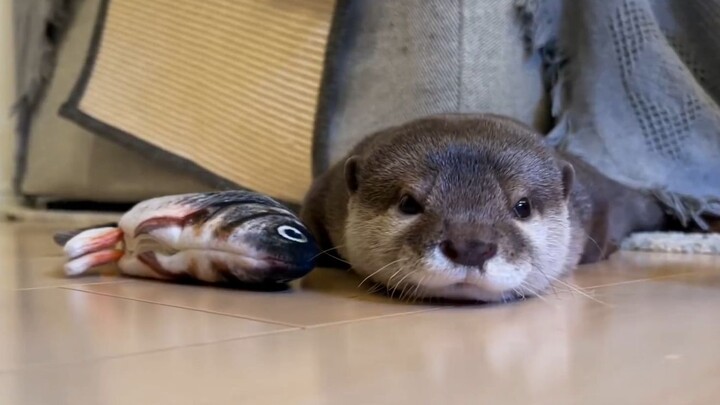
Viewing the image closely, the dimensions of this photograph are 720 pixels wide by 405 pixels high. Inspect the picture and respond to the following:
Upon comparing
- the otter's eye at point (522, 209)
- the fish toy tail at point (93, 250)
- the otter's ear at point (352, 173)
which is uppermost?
the otter's eye at point (522, 209)

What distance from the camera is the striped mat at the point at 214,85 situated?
2.07 meters

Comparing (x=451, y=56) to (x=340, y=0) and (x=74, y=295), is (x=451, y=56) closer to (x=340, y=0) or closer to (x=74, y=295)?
(x=340, y=0)

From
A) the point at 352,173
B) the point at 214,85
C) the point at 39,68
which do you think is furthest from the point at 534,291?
the point at 39,68

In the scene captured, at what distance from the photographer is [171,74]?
236 centimetres

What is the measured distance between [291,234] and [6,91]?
218cm

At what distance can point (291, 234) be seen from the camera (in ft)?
4.26

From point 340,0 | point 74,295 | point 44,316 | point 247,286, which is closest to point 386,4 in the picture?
point 340,0

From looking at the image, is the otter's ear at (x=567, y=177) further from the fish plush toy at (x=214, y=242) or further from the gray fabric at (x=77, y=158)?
the gray fabric at (x=77, y=158)

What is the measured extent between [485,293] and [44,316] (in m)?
0.52

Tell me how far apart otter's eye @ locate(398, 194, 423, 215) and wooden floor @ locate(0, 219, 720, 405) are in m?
0.12

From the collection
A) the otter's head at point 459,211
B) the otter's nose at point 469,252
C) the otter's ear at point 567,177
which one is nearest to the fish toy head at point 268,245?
the otter's head at point 459,211

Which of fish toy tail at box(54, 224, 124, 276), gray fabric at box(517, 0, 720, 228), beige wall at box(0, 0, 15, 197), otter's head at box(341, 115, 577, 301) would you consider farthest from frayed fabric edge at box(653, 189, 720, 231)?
beige wall at box(0, 0, 15, 197)

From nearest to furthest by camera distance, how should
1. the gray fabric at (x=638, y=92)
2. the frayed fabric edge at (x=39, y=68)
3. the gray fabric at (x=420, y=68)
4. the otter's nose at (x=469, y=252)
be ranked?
the otter's nose at (x=469, y=252) < the gray fabric at (x=420, y=68) < the gray fabric at (x=638, y=92) < the frayed fabric edge at (x=39, y=68)

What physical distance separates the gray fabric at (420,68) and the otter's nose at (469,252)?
0.72m
